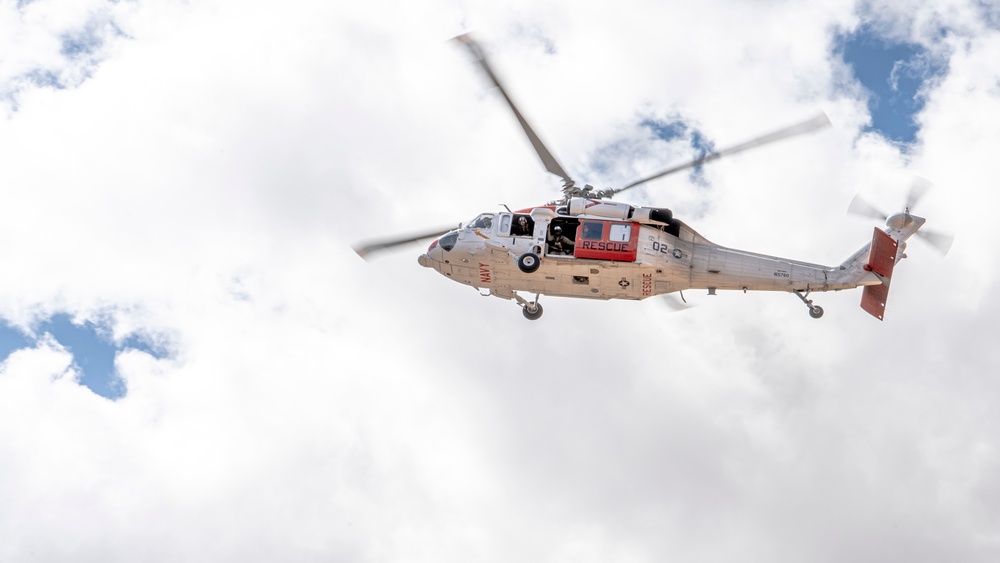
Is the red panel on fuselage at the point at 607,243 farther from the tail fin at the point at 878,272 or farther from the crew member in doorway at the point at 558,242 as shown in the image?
the tail fin at the point at 878,272

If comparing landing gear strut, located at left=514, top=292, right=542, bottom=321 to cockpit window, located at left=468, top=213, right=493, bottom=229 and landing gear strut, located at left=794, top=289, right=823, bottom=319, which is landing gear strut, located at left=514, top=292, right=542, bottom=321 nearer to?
cockpit window, located at left=468, top=213, right=493, bottom=229

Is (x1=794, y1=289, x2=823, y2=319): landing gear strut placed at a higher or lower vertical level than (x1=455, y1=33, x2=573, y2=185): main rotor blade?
lower

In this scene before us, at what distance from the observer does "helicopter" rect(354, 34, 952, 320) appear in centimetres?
3631

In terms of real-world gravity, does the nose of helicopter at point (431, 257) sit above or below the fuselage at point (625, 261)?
above

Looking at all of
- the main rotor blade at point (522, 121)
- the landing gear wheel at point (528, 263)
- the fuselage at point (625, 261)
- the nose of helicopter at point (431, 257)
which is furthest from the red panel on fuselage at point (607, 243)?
the nose of helicopter at point (431, 257)

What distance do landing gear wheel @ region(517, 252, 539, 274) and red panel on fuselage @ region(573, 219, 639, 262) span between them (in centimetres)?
137

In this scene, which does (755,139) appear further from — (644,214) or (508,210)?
(508,210)

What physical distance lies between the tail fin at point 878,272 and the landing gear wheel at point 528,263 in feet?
37.5

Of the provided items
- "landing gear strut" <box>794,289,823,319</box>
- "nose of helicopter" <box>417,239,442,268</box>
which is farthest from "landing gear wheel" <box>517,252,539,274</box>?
"landing gear strut" <box>794,289,823,319</box>

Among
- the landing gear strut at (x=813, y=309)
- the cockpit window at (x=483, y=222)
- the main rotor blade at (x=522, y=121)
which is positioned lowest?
the landing gear strut at (x=813, y=309)

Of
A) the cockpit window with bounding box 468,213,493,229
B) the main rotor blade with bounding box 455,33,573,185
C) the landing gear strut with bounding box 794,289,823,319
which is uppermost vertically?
the main rotor blade with bounding box 455,33,573,185

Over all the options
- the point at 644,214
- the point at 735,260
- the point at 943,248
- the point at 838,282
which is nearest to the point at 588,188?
the point at 644,214

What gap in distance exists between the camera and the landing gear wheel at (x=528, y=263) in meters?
36.3

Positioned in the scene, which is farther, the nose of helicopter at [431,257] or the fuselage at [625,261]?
the nose of helicopter at [431,257]
